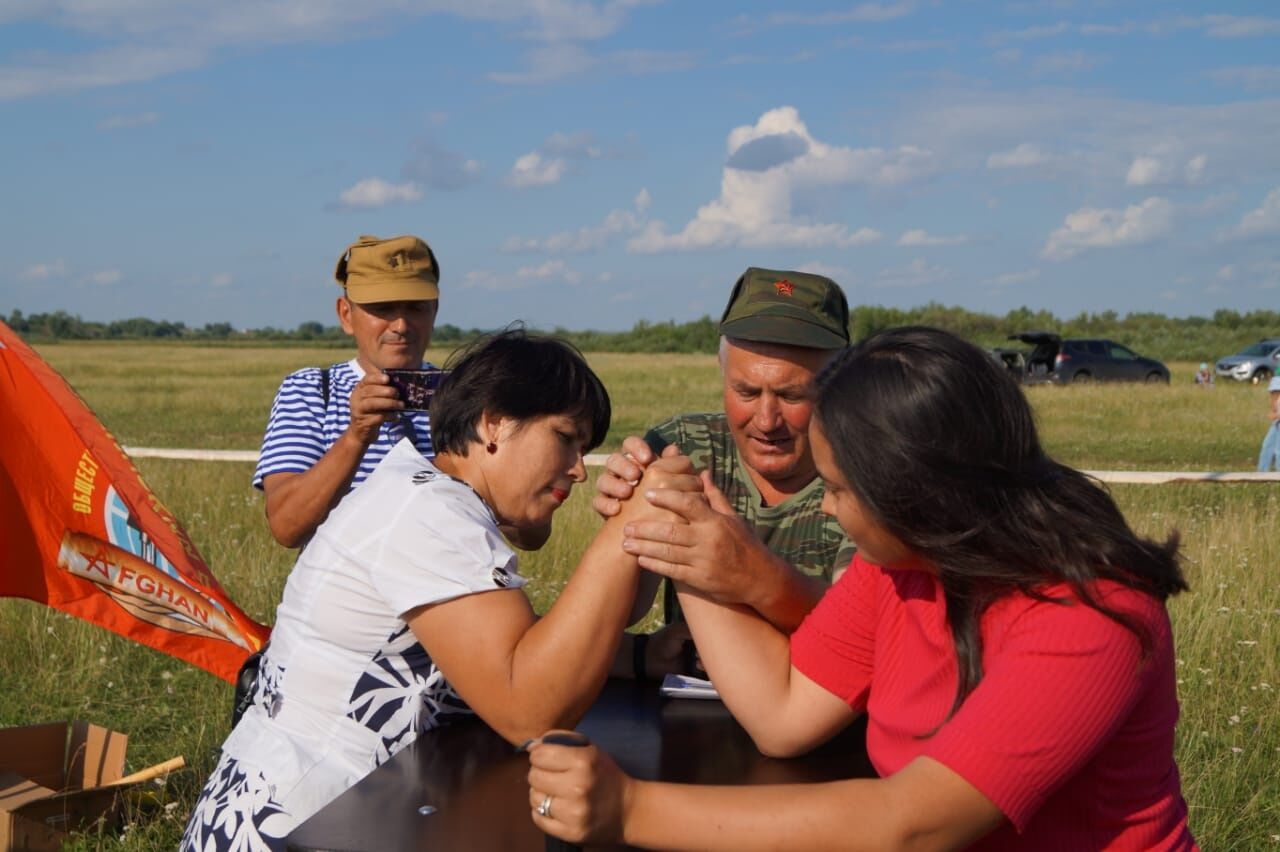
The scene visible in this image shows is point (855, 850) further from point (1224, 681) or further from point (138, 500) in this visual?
point (1224, 681)

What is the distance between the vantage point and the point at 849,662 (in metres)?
2.34

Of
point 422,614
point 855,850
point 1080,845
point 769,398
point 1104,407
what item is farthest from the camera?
point 1104,407

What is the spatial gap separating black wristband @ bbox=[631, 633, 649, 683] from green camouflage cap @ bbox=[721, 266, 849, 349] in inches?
36.9

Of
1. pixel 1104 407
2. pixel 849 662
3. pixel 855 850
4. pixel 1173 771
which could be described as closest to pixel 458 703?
pixel 849 662

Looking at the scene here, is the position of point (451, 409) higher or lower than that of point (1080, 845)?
higher

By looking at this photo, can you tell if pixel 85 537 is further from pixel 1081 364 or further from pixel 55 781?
pixel 1081 364

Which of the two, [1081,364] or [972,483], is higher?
[972,483]

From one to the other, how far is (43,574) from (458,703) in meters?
1.99

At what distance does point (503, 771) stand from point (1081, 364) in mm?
35728

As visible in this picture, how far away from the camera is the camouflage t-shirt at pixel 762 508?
11.1 feet

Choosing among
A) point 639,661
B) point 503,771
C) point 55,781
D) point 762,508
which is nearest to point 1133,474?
point 762,508

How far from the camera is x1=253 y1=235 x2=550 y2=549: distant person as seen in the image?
13.8 ft

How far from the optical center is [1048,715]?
1.69 meters

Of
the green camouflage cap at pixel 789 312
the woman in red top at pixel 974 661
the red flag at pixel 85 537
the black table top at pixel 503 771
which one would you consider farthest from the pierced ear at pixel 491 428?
the red flag at pixel 85 537
